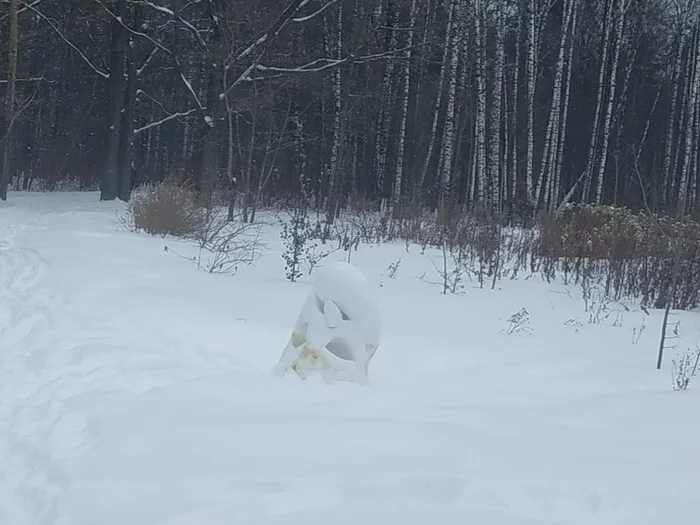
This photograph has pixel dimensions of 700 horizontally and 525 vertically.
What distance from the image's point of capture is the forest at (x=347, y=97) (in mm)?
17781

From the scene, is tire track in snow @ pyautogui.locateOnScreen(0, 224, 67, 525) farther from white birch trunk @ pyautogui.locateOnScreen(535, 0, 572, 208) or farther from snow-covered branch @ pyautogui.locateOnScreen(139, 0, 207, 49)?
white birch trunk @ pyautogui.locateOnScreen(535, 0, 572, 208)

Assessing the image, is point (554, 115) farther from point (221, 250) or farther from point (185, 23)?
point (221, 250)

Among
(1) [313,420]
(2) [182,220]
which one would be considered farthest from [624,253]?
(1) [313,420]

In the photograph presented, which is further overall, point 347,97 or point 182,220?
point 347,97

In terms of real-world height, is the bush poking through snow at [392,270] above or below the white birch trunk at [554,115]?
below

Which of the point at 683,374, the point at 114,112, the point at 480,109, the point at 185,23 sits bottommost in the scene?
the point at 683,374

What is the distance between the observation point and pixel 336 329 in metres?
4.43

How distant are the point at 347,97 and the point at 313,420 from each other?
50.4 feet

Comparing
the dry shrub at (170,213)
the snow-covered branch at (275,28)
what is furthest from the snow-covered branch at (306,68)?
the dry shrub at (170,213)

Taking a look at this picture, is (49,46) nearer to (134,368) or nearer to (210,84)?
(210,84)

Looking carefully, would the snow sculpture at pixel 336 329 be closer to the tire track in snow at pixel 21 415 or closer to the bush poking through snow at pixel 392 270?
the tire track in snow at pixel 21 415

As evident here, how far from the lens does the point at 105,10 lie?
1895cm

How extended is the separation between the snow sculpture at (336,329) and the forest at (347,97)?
8851 millimetres

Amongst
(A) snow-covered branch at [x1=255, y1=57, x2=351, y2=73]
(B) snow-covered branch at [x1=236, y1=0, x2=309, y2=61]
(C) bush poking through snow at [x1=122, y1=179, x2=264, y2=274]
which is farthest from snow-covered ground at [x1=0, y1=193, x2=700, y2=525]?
(B) snow-covered branch at [x1=236, y1=0, x2=309, y2=61]
